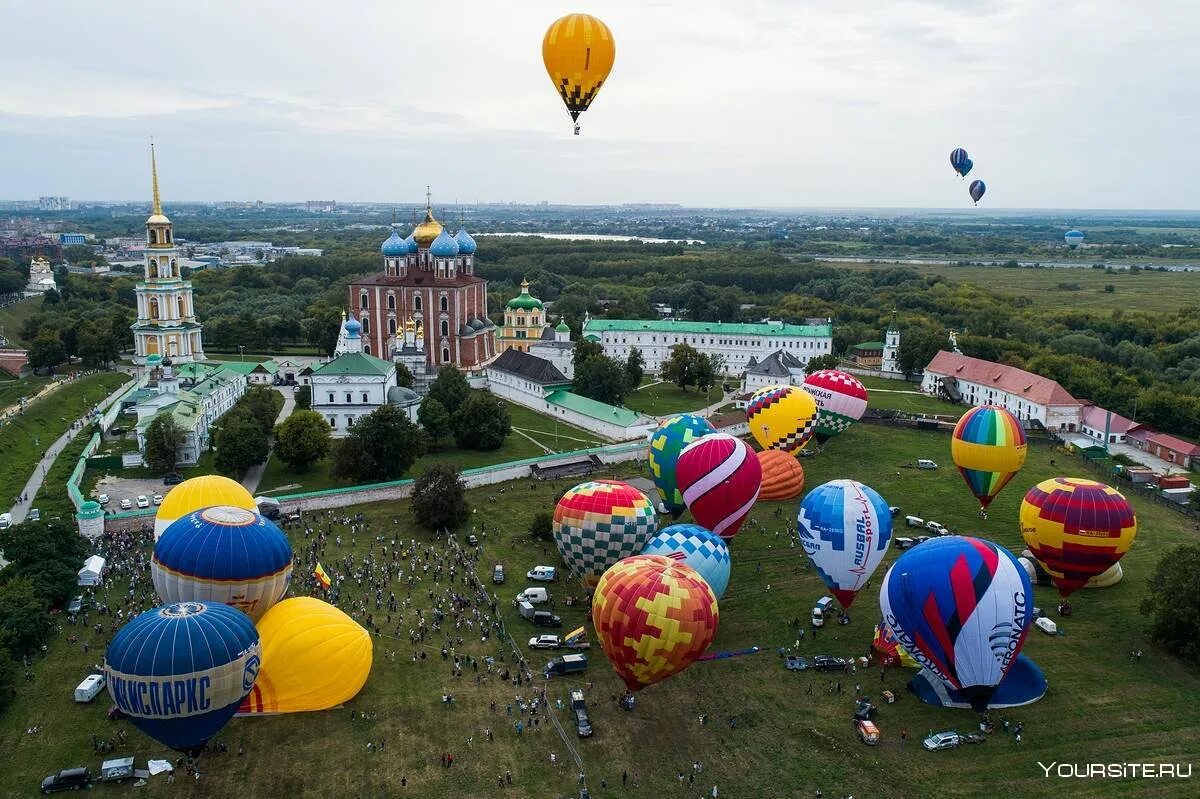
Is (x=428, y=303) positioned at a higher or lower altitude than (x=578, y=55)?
lower

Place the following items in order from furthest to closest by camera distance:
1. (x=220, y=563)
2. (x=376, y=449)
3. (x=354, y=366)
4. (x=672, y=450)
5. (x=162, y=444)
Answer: (x=354, y=366) < (x=162, y=444) < (x=376, y=449) < (x=672, y=450) < (x=220, y=563)

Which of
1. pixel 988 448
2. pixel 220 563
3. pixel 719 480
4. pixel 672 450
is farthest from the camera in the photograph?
pixel 988 448

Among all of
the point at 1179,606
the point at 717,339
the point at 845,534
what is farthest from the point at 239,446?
the point at 717,339

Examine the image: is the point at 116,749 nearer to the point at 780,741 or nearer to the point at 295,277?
the point at 780,741

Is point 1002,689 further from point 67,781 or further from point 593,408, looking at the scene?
point 593,408

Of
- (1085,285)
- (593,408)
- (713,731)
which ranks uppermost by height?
(1085,285)

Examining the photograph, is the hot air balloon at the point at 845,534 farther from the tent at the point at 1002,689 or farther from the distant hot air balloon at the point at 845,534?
the tent at the point at 1002,689

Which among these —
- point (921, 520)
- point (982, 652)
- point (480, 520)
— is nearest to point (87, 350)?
point (480, 520)
